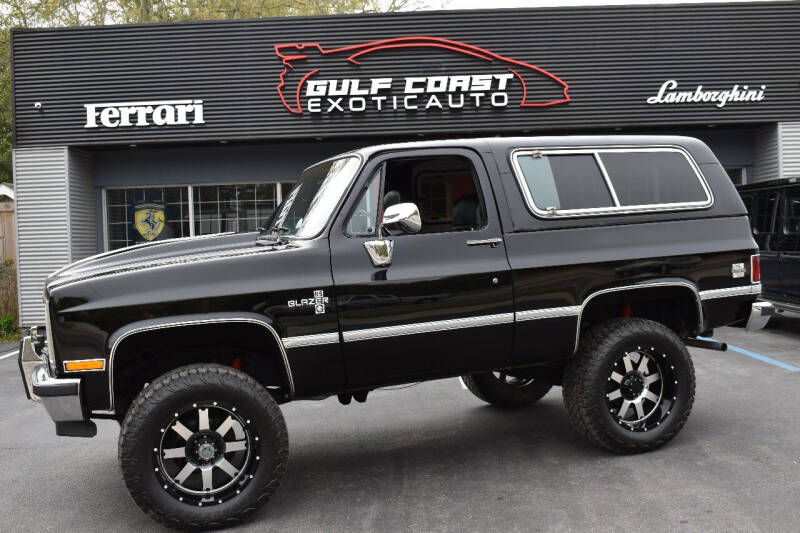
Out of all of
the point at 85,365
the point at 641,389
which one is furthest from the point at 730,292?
the point at 85,365

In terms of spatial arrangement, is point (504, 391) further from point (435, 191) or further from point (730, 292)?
point (435, 191)

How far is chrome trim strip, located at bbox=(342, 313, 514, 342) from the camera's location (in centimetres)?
411

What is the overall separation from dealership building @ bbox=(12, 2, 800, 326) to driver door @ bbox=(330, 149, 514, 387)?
9794 mm

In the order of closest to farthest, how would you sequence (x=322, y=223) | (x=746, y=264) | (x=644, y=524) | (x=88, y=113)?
(x=644, y=524) < (x=322, y=223) < (x=746, y=264) < (x=88, y=113)

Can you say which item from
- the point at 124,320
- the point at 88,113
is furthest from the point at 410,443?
the point at 88,113

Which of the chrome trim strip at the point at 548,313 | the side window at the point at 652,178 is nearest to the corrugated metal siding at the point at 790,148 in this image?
the side window at the point at 652,178

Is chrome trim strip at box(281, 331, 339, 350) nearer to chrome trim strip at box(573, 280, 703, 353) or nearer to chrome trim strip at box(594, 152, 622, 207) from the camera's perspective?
chrome trim strip at box(573, 280, 703, 353)

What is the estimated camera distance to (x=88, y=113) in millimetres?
13969

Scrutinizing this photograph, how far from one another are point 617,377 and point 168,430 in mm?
2900

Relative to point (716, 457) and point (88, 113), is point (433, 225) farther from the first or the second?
point (88, 113)

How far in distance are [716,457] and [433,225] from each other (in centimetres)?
243

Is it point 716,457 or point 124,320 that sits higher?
point 124,320

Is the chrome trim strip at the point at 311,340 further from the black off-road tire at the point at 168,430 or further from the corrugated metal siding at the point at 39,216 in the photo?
the corrugated metal siding at the point at 39,216

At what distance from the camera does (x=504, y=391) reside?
6062mm
